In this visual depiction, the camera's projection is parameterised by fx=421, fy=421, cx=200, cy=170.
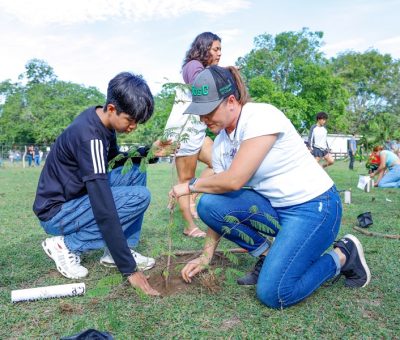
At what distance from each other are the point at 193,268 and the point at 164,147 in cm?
93

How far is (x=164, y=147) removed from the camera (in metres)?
3.20

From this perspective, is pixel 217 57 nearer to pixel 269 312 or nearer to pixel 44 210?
pixel 44 210

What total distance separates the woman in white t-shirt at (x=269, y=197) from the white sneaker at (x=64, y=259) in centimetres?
82

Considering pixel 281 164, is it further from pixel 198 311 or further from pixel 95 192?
pixel 95 192

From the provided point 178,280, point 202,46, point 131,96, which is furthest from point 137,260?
point 202,46

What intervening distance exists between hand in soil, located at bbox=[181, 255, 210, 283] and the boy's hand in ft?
2.60

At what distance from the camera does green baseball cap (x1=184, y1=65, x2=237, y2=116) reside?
8.11 ft

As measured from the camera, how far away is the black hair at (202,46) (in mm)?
4105

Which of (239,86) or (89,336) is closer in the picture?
(89,336)

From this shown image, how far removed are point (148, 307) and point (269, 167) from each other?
1.12 m

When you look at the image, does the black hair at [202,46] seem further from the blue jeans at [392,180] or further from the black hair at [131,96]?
the blue jeans at [392,180]

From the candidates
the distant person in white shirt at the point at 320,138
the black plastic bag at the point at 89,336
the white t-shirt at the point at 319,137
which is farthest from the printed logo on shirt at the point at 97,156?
the white t-shirt at the point at 319,137

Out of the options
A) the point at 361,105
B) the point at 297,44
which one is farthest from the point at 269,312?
the point at 361,105

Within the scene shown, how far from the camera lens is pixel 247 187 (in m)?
2.88
